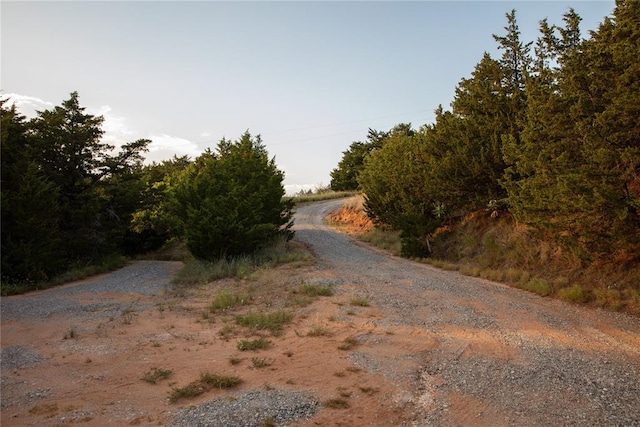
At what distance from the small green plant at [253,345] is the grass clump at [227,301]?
3.08m

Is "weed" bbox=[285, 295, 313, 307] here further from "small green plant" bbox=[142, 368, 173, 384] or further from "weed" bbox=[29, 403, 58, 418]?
"weed" bbox=[29, 403, 58, 418]

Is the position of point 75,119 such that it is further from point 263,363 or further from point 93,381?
point 263,363

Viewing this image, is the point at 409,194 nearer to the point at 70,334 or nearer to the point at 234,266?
the point at 234,266

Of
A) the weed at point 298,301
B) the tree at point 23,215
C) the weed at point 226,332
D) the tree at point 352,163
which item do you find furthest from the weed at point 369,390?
the tree at point 352,163

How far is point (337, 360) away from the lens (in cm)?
700

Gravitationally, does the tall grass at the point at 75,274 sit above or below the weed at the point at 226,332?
above

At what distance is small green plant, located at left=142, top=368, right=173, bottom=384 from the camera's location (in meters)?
6.49

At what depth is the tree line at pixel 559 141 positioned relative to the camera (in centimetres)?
1003

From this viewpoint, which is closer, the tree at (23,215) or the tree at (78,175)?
the tree at (23,215)

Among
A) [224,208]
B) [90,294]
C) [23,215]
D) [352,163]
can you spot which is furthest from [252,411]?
[352,163]

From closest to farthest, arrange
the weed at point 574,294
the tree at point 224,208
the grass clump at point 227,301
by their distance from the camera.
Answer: the grass clump at point 227,301 < the weed at point 574,294 < the tree at point 224,208

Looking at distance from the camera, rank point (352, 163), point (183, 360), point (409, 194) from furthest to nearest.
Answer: point (352, 163)
point (409, 194)
point (183, 360)

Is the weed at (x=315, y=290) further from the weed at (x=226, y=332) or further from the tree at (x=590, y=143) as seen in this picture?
the tree at (x=590, y=143)

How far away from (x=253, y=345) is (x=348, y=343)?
1.80 m
